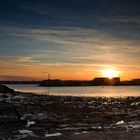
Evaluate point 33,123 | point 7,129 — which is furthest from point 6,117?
point 7,129

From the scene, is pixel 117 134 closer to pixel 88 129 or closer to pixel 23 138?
pixel 88 129

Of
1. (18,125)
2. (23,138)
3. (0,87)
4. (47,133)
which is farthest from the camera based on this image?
(0,87)

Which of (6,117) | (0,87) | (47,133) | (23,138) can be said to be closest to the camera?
(23,138)

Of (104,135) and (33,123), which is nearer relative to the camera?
(104,135)

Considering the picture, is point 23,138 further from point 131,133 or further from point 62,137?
point 131,133

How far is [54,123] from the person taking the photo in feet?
82.0

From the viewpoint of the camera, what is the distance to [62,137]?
18.3 metres

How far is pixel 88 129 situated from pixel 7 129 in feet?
17.5

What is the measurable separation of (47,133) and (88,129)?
3025 mm

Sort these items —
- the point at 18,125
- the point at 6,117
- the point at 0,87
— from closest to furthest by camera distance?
the point at 18,125 → the point at 6,117 → the point at 0,87

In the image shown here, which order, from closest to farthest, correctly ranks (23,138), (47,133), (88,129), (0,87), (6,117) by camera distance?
(23,138)
(47,133)
(88,129)
(6,117)
(0,87)

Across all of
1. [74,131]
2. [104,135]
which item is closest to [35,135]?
[74,131]

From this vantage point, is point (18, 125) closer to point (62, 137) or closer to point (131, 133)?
point (62, 137)

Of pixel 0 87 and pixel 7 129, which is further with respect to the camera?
pixel 0 87
